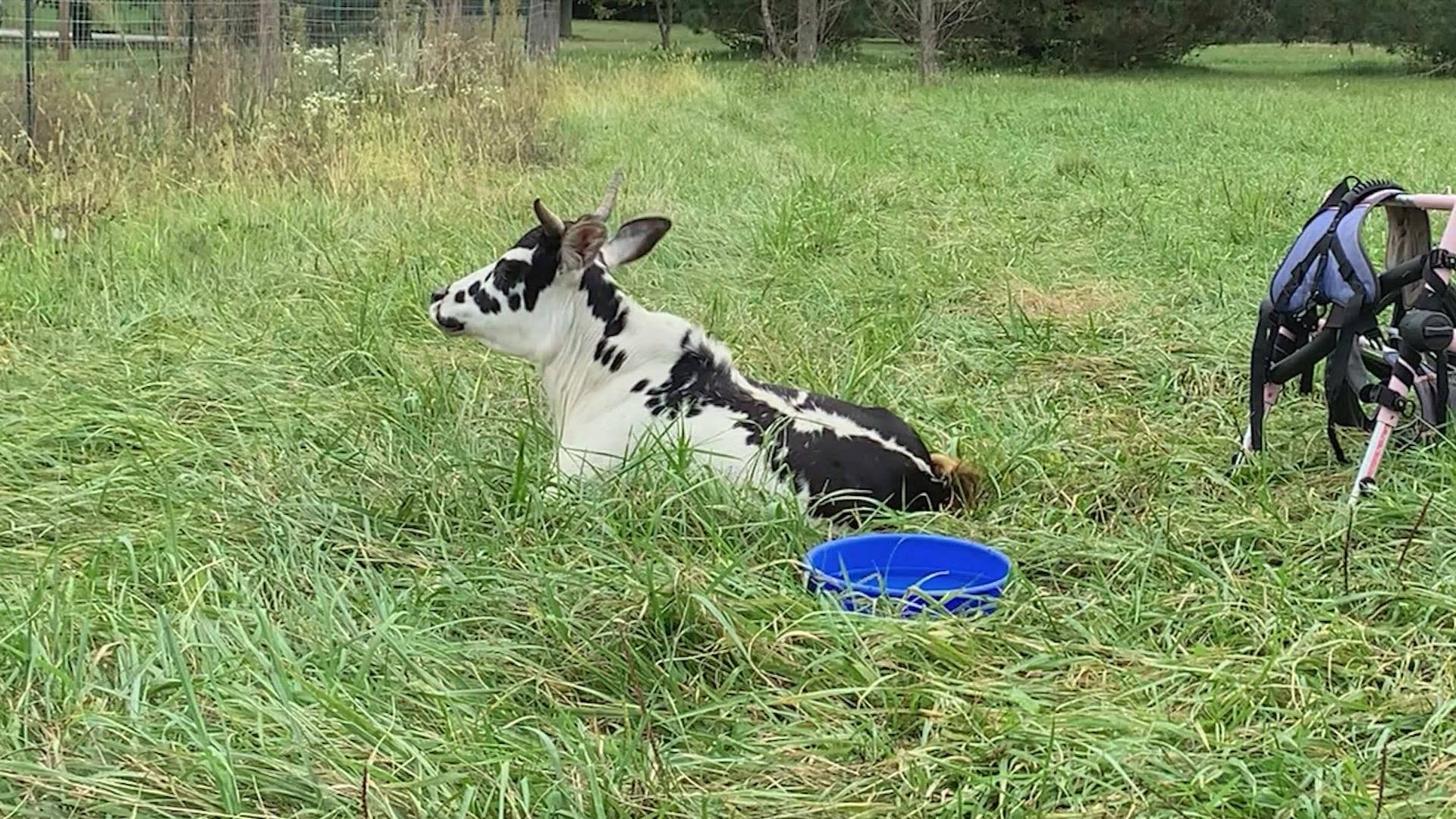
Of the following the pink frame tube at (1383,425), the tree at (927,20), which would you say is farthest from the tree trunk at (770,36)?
the pink frame tube at (1383,425)

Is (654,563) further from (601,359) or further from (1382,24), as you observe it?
(1382,24)

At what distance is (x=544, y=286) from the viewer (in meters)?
4.01

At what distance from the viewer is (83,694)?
7.84 ft

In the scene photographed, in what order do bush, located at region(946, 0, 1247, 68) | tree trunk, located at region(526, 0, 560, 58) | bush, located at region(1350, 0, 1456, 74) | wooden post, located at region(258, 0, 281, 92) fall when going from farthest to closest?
bush, located at region(946, 0, 1247, 68), bush, located at region(1350, 0, 1456, 74), tree trunk, located at region(526, 0, 560, 58), wooden post, located at region(258, 0, 281, 92)

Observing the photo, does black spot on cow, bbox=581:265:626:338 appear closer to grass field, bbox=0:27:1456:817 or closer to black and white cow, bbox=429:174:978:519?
black and white cow, bbox=429:174:978:519

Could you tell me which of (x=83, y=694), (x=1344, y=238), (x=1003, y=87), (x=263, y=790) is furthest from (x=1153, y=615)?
(x=1003, y=87)

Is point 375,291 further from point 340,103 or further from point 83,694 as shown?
point 340,103

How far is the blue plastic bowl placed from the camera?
286 cm

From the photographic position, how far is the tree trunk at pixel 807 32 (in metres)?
24.5

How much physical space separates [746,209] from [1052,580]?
4733mm

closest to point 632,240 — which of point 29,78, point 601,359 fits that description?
point 601,359

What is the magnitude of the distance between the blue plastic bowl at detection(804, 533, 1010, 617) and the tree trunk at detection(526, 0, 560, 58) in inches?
452

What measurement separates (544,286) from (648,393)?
0.48m

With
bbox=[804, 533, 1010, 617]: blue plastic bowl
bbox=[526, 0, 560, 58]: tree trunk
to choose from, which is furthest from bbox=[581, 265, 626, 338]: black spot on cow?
bbox=[526, 0, 560, 58]: tree trunk
